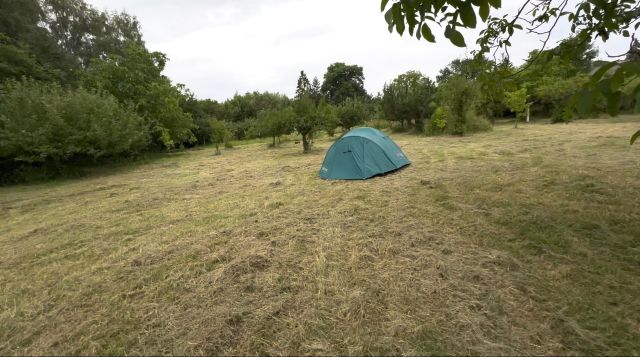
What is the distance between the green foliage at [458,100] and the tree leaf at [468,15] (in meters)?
15.4

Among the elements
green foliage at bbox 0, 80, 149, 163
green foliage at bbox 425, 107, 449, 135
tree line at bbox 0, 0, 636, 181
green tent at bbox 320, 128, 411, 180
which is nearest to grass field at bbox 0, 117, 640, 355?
green tent at bbox 320, 128, 411, 180

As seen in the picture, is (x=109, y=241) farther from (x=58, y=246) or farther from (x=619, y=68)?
(x=619, y=68)

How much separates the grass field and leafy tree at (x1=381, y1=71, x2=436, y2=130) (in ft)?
43.8

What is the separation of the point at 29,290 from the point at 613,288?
5.64 meters

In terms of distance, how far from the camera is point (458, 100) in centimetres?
1580

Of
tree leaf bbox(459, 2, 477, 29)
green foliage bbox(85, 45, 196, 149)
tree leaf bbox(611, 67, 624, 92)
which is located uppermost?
green foliage bbox(85, 45, 196, 149)

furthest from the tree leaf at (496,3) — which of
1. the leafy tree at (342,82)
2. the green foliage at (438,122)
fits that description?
the leafy tree at (342,82)

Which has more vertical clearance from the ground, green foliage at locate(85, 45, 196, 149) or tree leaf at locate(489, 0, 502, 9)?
green foliage at locate(85, 45, 196, 149)

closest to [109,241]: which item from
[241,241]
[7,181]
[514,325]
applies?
[241,241]

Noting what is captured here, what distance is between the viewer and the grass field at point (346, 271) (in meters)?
2.30

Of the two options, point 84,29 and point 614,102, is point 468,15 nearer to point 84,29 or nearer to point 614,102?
point 614,102

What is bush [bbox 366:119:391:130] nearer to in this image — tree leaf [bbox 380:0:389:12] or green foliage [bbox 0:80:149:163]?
green foliage [bbox 0:80:149:163]

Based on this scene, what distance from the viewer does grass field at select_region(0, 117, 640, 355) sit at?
2299 mm

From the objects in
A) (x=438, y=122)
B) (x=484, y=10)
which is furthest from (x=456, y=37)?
(x=438, y=122)
